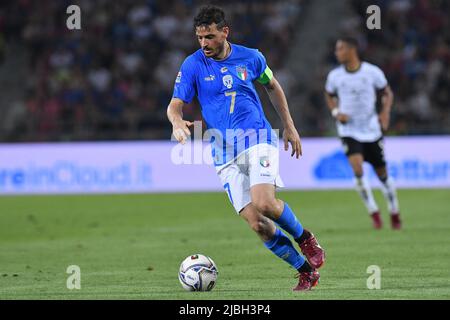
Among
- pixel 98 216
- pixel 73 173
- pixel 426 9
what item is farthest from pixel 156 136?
pixel 426 9

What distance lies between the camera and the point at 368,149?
1558 cm

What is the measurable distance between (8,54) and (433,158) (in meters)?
13.0

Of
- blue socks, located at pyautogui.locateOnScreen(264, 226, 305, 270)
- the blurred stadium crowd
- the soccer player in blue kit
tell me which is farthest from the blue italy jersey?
the blurred stadium crowd

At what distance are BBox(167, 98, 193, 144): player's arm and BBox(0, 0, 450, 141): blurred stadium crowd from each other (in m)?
→ 14.3

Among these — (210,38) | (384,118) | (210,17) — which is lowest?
(210,38)

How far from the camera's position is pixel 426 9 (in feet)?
86.9

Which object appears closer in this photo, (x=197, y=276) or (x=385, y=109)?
(x=197, y=276)

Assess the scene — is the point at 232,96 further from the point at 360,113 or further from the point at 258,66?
the point at 360,113

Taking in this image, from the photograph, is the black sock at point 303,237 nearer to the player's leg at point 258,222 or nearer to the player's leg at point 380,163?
the player's leg at point 258,222

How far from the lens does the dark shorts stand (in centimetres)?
1548

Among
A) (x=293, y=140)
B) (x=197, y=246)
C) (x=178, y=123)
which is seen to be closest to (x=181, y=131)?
(x=178, y=123)

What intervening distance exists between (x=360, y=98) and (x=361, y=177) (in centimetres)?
124

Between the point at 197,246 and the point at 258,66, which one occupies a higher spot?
the point at 258,66
